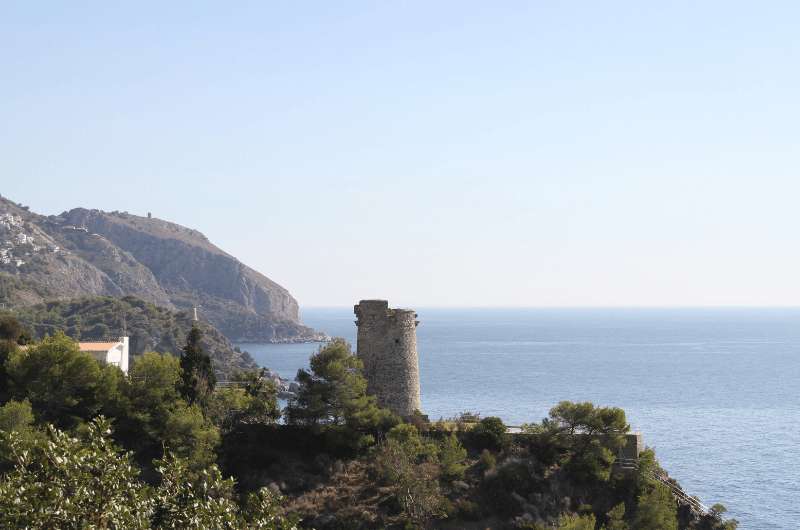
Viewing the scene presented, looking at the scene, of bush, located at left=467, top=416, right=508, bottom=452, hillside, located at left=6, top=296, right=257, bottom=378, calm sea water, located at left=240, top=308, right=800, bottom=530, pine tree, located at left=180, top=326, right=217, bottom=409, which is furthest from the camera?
hillside, located at left=6, top=296, right=257, bottom=378

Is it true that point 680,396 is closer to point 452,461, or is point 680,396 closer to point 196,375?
point 452,461

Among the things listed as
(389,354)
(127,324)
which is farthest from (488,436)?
(127,324)

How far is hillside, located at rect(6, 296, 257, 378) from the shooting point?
11972 cm

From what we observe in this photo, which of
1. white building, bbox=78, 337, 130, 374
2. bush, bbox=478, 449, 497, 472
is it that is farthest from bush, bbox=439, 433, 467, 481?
white building, bbox=78, 337, 130, 374

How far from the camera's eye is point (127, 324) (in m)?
127

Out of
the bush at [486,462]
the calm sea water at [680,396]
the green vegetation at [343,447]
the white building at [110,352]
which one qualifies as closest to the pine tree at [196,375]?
the green vegetation at [343,447]

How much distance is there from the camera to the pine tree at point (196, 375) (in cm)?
4331

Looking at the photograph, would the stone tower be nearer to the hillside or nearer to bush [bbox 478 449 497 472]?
bush [bbox 478 449 497 472]

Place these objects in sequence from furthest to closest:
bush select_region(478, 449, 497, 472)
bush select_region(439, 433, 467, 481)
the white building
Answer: the white building → bush select_region(478, 449, 497, 472) → bush select_region(439, 433, 467, 481)

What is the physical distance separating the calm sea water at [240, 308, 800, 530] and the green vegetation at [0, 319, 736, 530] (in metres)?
14.5

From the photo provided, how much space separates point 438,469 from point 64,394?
51.5 feet

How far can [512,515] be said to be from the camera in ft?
126

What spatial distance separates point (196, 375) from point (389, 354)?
8.62 m

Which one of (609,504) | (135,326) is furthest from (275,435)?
(135,326)
